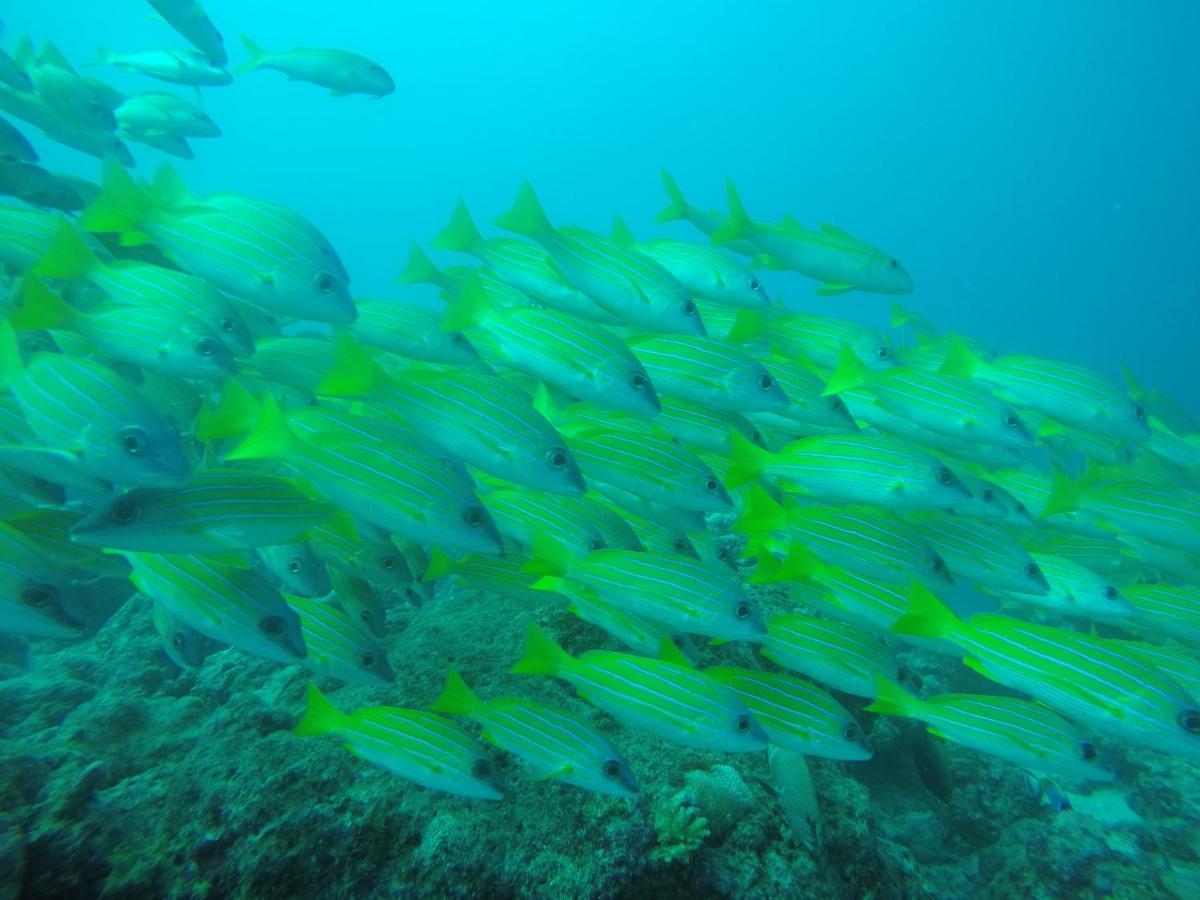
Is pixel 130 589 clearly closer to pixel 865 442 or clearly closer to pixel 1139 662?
pixel 865 442

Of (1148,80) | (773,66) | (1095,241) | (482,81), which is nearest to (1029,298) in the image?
(1095,241)

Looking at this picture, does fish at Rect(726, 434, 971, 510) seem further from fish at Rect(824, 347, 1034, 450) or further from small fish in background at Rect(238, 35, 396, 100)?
small fish in background at Rect(238, 35, 396, 100)

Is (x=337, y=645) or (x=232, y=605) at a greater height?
(x=232, y=605)

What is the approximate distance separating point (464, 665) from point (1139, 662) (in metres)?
3.82

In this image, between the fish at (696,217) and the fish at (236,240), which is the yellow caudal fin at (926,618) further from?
the fish at (236,240)

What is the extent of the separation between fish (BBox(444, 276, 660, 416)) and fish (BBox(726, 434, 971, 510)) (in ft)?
2.75

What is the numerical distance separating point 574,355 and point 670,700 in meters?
1.82

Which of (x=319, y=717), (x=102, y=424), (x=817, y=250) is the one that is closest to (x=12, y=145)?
(x=102, y=424)

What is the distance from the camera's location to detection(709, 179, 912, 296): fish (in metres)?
5.31

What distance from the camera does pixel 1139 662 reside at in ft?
9.44

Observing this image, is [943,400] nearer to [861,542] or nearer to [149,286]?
[861,542]

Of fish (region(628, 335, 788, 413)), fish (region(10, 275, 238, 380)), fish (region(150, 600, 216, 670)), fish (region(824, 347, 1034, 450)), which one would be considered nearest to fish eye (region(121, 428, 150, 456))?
fish (region(10, 275, 238, 380))

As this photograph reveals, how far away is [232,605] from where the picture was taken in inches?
109

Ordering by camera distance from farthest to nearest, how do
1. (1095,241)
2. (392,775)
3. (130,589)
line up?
(1095,241), (130,589), (392,775)
